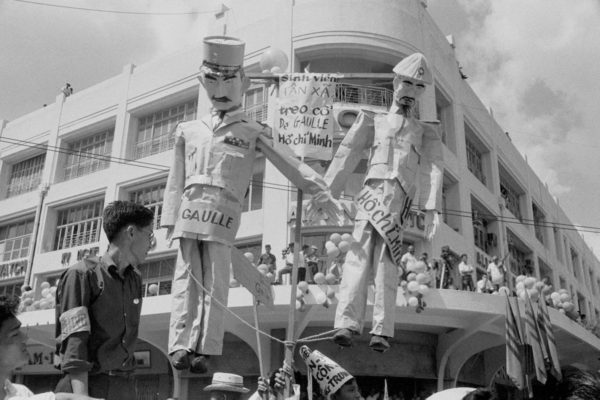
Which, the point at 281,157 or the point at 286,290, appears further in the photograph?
the point at 286,290

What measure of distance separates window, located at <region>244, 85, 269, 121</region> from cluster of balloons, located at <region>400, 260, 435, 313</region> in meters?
6.37

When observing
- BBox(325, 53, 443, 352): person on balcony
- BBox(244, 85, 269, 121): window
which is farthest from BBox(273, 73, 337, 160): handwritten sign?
BBox(244, 85, 269, 121): window

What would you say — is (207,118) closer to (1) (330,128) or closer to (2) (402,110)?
(1) (330,128)

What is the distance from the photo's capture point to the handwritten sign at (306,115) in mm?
5727

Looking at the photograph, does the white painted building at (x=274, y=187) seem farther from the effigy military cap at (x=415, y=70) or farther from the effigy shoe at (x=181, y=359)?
the effigy shoe at (x=181, y=359)

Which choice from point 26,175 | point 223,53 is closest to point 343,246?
point 223,53

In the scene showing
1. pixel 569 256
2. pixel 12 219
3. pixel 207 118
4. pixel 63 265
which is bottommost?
pixel 207 118

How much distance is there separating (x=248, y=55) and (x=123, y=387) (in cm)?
1383

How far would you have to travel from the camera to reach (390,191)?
207 inches

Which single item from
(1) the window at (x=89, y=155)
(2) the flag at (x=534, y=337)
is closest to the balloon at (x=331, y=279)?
(2) the flag at (x=534, y=337)

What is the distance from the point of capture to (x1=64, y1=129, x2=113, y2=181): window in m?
20.7

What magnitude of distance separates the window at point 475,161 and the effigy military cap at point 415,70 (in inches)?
623

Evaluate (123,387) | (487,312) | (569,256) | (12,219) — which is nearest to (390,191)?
(123,387)

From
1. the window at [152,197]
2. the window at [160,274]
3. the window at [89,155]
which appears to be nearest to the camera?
the window at [160,274]
